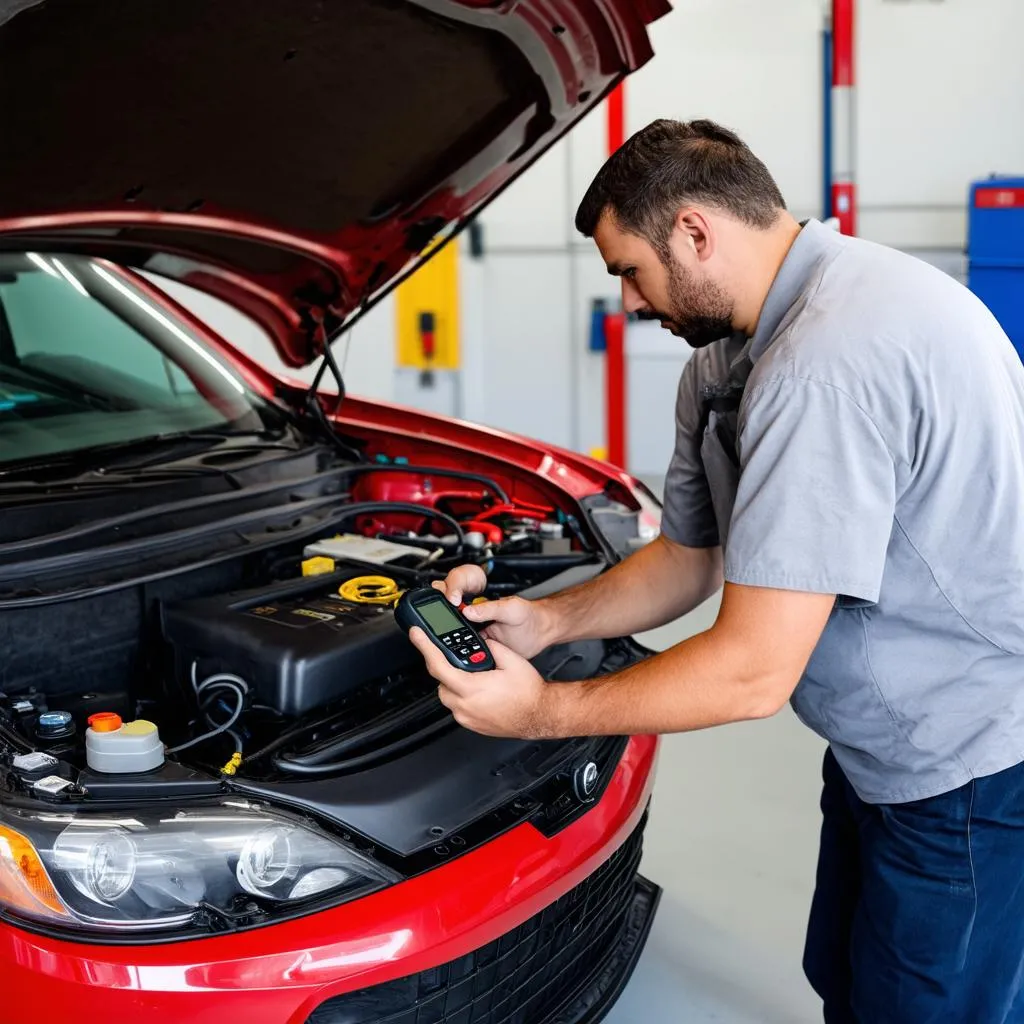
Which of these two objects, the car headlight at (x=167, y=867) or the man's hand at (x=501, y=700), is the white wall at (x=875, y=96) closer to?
the man's hand at (x=501, y=700)

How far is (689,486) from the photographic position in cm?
169

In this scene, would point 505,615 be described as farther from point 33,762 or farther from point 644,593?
point 33,762

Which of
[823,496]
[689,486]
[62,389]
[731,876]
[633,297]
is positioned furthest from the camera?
[731,876]

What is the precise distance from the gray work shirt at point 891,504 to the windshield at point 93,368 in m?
1.28

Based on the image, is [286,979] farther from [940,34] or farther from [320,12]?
[940,34]

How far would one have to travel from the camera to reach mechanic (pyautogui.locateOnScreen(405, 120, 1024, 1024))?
3.93 feet

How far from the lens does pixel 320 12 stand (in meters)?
1.64

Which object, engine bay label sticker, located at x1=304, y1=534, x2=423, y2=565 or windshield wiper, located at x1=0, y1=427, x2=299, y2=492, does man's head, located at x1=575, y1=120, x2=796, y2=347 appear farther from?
windshield wiper, located at x1=0, y1=427, x2=299, y2=492

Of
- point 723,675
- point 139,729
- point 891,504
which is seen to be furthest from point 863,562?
point 139,729

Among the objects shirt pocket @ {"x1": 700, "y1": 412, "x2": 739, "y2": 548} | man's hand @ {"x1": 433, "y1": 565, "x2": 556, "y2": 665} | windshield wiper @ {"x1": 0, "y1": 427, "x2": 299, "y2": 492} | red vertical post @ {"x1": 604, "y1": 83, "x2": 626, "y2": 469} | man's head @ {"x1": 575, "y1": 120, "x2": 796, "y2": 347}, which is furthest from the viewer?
red vertical post @ {"x1": 604, "y1": 83, "x2": 626, "y2": 469}

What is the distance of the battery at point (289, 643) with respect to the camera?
158 centimetres

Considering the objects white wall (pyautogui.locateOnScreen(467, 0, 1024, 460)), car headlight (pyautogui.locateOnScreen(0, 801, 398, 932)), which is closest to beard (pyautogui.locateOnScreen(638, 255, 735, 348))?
car headlight (pyautogui.locateOnScreen(0, 801, 398, 932))

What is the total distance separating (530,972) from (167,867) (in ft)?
1.68

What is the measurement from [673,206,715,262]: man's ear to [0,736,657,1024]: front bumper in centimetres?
75
